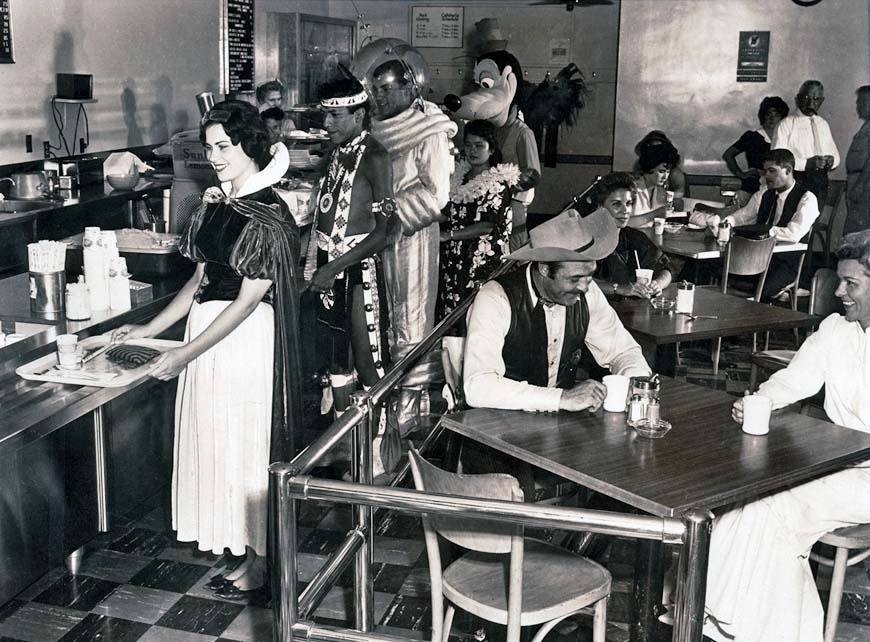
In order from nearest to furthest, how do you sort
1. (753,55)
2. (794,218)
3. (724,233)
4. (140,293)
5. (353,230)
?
(140,293)
(353,230)
(724,233)
(794,218)
(753,55)

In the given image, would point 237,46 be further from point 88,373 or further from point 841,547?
point 841,547

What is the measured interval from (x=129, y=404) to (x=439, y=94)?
9.39 m

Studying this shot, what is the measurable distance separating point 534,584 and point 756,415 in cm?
88

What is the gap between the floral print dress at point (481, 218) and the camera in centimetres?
598

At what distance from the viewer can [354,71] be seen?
16.8 ft

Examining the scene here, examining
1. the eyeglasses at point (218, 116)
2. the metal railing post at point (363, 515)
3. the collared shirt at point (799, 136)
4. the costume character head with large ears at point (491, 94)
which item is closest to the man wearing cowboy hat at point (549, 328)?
the metal railing post at point (363, 515)

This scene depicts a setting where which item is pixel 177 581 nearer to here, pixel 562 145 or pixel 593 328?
pixel 593 328

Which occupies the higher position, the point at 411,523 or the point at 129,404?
the point at 129,404

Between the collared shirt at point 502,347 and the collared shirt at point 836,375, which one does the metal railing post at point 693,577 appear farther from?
the collared shirt at point 836,375

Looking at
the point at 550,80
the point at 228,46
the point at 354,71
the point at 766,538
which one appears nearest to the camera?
the point at 766,538

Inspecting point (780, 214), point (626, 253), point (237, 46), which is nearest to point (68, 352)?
point (626, 253)

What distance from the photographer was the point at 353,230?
461cm

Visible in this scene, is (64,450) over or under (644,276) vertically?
under

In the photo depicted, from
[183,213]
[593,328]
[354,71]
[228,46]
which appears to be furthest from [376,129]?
[228,46]
